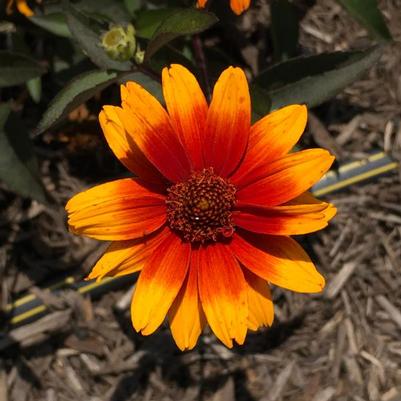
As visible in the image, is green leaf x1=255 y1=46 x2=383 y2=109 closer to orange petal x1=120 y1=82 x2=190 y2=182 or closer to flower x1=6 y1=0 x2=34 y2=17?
orange petal x1=120 y1=82 x2=190 y2=182

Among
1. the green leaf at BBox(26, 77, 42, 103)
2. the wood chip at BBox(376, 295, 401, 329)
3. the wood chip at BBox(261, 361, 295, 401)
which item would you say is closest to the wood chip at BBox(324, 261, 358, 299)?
the wood chip at BBox(376, 295, 401, 329)

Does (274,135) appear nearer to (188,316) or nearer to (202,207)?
(202,207)

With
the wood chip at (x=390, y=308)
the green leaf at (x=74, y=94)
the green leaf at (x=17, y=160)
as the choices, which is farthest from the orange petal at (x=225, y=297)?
the wood chip at (x=390, y=308)

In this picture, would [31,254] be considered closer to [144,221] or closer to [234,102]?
[144,221]

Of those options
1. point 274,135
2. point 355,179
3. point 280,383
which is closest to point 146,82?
point 274,135

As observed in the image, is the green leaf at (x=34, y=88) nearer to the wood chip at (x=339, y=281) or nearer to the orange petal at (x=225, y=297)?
the orange petal at (x=225, y=297)
